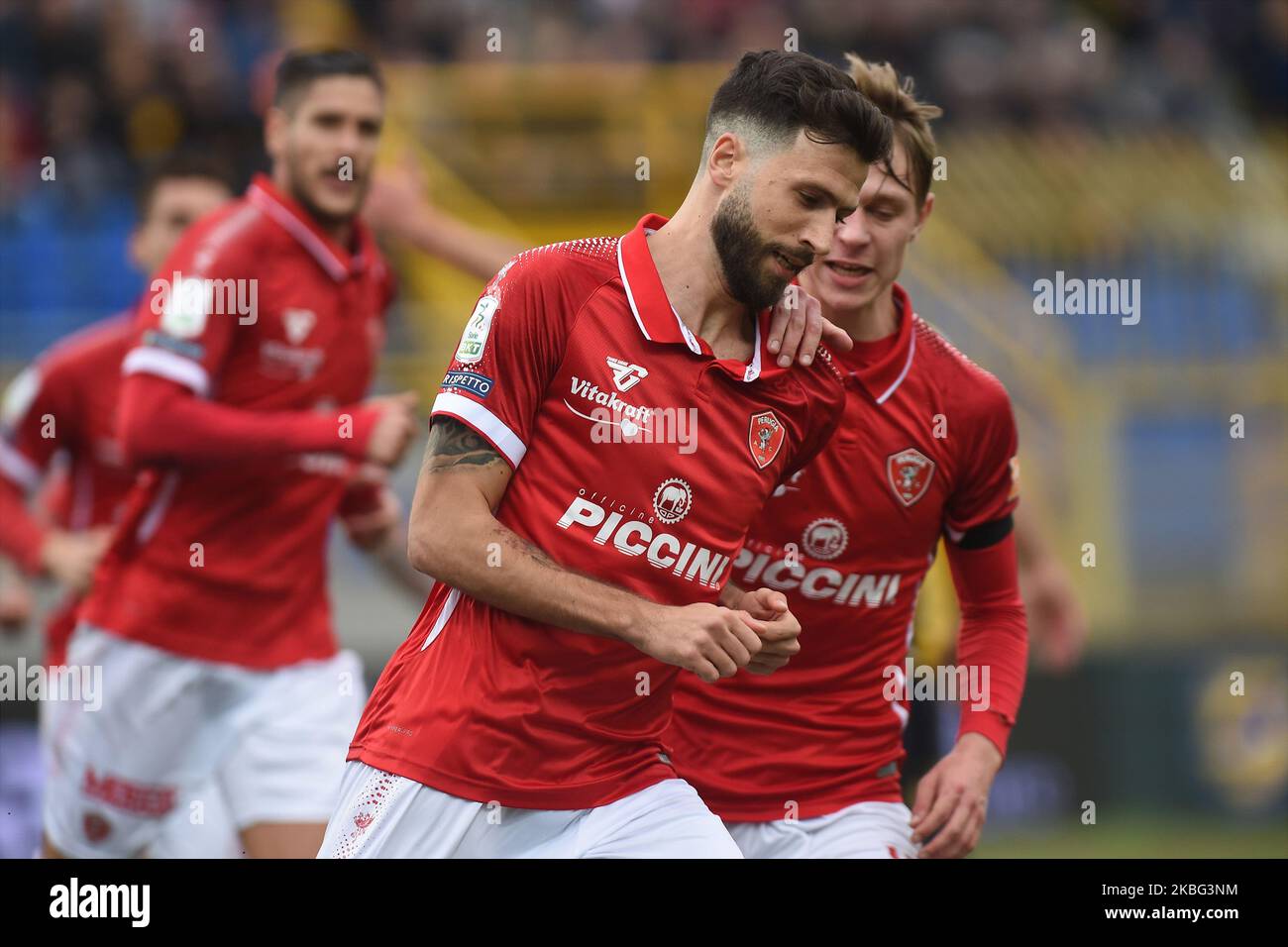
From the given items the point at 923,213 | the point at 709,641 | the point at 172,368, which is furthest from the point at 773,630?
the point at 172,368

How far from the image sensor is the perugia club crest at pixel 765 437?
366cm

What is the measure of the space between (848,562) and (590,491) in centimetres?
102

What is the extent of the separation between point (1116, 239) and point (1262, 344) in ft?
4.02

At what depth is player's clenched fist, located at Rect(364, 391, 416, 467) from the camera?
15.5 feet

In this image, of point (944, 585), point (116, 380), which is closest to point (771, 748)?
point (116, 380)

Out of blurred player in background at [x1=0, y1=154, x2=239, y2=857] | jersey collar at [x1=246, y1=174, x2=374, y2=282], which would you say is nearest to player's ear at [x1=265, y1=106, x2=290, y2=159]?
jersey collar at [x1=246, y1=174, x2=374, y2=282]

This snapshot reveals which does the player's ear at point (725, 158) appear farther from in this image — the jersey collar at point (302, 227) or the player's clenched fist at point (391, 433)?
the jersey collar at point (302, 227)

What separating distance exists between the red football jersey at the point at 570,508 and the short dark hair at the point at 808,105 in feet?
1.29

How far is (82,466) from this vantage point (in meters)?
6.36

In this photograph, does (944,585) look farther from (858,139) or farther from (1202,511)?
(858,139)

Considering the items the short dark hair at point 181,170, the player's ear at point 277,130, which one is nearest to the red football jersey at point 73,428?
the short dark hair at point 181,170

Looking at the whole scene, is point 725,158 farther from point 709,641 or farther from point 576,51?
point 576,51

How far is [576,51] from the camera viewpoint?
12.7 metres
